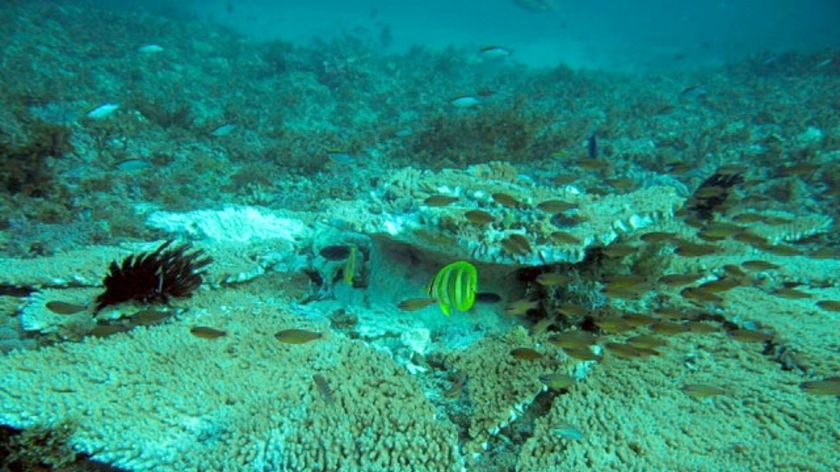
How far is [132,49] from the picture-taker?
17172 millimetres

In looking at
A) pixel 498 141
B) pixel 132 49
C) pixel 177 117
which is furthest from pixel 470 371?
pixel 132 49

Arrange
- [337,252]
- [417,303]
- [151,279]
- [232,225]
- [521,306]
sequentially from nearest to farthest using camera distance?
1. [417,303]
2. [521,306]
3. [151,279]
4. [337,252]
5. [232,225]

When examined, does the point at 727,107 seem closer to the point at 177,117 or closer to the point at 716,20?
the point at 177,117


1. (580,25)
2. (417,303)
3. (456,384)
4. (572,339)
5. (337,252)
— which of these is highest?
(580,25)

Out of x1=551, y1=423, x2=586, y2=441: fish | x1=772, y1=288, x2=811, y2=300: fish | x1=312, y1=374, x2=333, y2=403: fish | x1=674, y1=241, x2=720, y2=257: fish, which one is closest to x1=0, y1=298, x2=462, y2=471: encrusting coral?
x1=312, y1=374, x2=333, y2=403: fish

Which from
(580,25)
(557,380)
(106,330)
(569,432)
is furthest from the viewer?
(580,25)

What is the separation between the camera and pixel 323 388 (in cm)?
337

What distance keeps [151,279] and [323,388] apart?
2419 millimetres

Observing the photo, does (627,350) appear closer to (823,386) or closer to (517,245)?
(517,245)

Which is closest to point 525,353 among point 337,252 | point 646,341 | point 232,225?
point 646,341

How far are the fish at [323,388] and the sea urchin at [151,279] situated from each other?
2.18m

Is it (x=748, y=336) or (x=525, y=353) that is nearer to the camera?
(x=525, y=353)

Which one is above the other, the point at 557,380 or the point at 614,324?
the point at 614,324

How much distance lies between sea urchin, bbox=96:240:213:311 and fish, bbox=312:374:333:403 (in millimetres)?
2178
